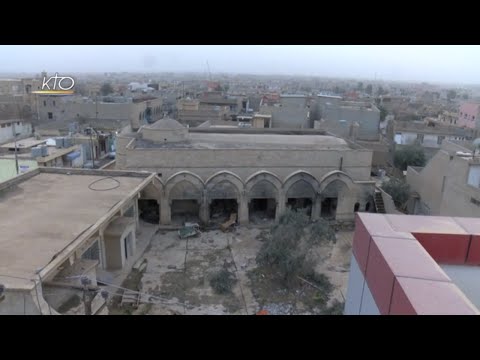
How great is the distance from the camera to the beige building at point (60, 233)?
8.32 meters

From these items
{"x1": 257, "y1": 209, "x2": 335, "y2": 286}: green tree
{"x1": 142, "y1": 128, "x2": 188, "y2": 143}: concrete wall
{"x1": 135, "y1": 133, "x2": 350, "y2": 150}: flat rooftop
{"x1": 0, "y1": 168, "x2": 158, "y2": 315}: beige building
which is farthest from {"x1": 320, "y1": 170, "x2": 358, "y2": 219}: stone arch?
{"x1": 0, "y1": 168, "x2": 158, "y2": 315}: beige building

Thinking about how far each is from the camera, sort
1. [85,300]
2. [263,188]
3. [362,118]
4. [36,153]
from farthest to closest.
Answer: [362,118]
[36,153]
[263,188]
[85,300]

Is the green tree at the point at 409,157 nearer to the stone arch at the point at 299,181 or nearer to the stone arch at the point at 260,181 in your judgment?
the stone arch at the point at 299,181

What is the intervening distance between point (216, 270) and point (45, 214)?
6506 millimetres

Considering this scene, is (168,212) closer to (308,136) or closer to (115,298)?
(115,298)

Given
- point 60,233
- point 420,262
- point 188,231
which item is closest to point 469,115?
point 188,231

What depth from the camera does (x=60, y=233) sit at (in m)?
10.8

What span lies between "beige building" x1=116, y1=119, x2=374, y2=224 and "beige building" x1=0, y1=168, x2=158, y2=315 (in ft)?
4.80

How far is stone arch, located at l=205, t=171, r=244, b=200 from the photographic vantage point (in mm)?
19547

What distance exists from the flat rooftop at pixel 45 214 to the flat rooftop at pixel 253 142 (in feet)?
17.2

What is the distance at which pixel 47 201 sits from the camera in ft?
44.5

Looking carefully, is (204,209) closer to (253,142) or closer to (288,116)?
(253,142)

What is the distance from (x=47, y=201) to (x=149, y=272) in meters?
4.57
